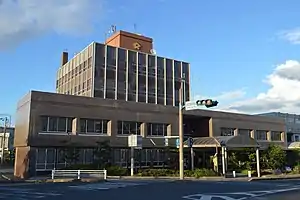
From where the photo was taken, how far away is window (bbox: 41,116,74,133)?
35.3 meters

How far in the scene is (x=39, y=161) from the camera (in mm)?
34781

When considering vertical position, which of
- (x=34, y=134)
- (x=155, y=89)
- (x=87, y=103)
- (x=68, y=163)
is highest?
(x=155, y=89)

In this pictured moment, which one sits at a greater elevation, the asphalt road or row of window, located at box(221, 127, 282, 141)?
row of window, located at box(221, 127, 282, 141)

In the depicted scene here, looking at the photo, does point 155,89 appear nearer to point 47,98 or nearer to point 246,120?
point 246,120

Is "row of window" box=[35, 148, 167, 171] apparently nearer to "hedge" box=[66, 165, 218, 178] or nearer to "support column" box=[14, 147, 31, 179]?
"support column" box=[14, 147, 31, 179]

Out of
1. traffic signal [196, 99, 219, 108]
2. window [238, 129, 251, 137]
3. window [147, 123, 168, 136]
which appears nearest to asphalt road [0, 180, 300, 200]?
traffic signal [196, 99, 219, 108]

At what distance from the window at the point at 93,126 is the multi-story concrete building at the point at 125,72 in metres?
21.6

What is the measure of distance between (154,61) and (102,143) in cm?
3459

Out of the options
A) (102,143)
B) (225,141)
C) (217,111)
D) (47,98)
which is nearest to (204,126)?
(217,111)

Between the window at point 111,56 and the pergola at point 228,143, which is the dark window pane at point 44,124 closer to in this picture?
the pergola at point 228,143

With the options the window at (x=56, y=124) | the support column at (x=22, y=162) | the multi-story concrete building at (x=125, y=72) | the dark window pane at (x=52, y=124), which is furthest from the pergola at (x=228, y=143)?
the multi-story concrete building at (x=125, y=72)

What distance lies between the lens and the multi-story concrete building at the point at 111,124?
35094 mm

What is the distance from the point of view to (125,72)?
64312mm

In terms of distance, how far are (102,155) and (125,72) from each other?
30522mm
